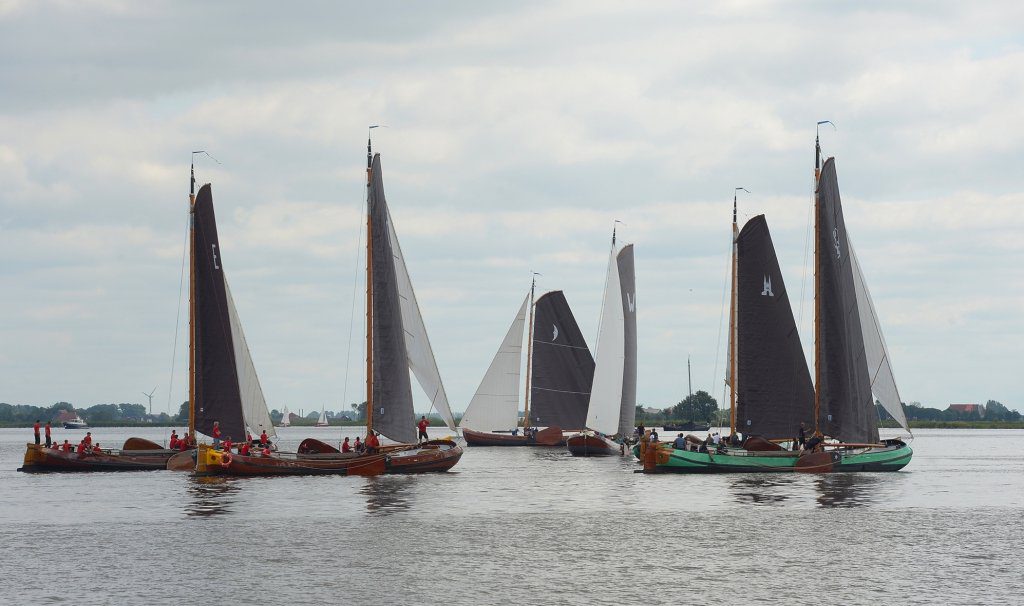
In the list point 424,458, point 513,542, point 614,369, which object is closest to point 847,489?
point 424,458

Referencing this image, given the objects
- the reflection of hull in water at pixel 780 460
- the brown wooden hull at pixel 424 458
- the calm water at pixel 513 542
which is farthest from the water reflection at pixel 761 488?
the brown wooden hull at pixel 424 458

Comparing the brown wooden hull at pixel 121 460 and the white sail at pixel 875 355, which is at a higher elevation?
the white sail at pixel 875 355

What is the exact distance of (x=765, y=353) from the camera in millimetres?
73875

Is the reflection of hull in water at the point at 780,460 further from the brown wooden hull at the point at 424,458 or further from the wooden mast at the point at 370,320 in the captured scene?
the wooden mast at the point at 370,320

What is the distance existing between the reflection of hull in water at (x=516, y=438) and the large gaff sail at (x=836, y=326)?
4876 centimetres

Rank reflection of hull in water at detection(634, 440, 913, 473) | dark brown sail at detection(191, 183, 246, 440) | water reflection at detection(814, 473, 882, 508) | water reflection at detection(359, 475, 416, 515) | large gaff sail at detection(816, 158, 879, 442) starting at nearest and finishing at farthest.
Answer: water reflection at detection(359, 475, 416, 515)
water reflection at detection(814, 473, 882, 508)
reflection of hull in water at detection(634, 440, 913, 473)
large gaff sail at detection(816, 158, 879, 442)
dark brown sail at detection(191, 183, 246, 440)

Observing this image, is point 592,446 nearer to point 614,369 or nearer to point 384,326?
point 614,369

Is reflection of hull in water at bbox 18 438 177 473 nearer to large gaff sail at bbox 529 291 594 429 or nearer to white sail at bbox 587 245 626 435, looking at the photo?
white sail at bbox 587 245 626 435

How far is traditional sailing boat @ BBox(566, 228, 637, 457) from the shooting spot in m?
101

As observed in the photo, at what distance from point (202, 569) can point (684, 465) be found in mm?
41736

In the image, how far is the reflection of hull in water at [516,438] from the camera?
396 ft

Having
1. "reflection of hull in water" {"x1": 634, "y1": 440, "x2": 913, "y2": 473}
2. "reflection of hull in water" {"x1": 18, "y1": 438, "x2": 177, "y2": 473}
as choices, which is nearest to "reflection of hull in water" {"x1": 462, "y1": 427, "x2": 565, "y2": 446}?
"reflection of hull in water" {"x1": 634, "y1": 440, "x2": 913, "y2": 473}

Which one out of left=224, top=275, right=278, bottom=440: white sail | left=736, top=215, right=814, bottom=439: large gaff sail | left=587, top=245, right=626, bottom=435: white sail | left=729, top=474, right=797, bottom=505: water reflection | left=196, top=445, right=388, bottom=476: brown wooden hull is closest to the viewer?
left=729, top=474, right=797, bottom=505: water reflection

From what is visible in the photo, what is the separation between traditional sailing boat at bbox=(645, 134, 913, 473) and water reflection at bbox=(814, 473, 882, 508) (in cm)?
115
